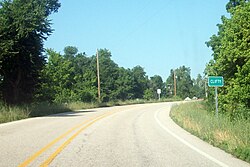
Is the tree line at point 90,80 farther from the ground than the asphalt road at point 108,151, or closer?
farther from the ground

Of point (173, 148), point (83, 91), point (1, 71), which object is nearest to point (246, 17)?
point (173, 148)

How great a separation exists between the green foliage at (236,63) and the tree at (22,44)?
46.6 feet

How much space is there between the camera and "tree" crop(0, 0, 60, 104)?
1072 inches

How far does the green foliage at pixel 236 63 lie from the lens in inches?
738

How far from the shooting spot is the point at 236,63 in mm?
20656

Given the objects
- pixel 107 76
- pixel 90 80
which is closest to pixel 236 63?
pixel 90 80

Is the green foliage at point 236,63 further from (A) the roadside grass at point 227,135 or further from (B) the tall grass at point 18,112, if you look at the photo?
(B) the tall grass at point 18,112

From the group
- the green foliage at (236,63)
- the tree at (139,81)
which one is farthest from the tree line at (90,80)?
the green foliage at (236,63)

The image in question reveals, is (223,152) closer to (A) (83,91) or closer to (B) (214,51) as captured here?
(B) (214,51)

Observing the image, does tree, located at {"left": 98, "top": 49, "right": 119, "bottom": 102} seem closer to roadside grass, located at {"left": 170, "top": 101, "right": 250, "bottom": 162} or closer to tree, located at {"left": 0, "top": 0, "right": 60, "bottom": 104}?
tree, located at {"left": 0, "top": 0, "right": 60, "bottom": 104}

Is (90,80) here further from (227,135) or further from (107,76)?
(227,135)

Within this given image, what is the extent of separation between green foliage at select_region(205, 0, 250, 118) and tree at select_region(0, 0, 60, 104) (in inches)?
560

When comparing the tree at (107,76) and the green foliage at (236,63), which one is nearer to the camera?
the green foliage at (236,63)

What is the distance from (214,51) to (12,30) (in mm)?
14971
